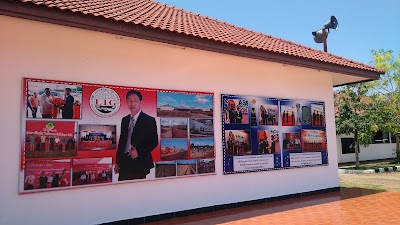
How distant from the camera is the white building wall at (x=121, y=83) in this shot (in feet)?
18.3

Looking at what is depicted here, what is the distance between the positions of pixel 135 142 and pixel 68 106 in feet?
4.71

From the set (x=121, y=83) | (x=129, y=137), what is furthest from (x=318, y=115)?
(x=121, y=83)

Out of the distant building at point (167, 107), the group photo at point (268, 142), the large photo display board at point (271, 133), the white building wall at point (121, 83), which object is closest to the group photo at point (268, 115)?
the large photo display board at point (271, 133)

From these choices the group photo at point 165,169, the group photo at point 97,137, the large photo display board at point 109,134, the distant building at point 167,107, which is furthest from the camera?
the distant building at point 167,107

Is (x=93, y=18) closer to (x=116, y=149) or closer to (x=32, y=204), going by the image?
(x=116, y=149)

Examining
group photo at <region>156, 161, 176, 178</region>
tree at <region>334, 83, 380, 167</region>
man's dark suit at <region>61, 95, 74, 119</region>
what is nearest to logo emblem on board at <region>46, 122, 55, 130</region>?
man's dark suit at <region>61, 95, 74, 119</region>

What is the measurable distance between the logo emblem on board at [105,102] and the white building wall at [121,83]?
0.19m

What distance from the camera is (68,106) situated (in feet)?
19.8

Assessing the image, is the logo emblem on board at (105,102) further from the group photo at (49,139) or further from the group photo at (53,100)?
the group photo at (49,139)

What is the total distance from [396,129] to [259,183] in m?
15.3

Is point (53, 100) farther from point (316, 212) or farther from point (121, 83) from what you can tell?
point (316, 212)

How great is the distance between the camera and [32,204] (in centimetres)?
561

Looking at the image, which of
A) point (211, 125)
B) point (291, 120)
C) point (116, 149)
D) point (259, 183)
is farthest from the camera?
point (291, 120)

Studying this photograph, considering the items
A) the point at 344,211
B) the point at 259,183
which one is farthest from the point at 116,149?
the point at 344,211
